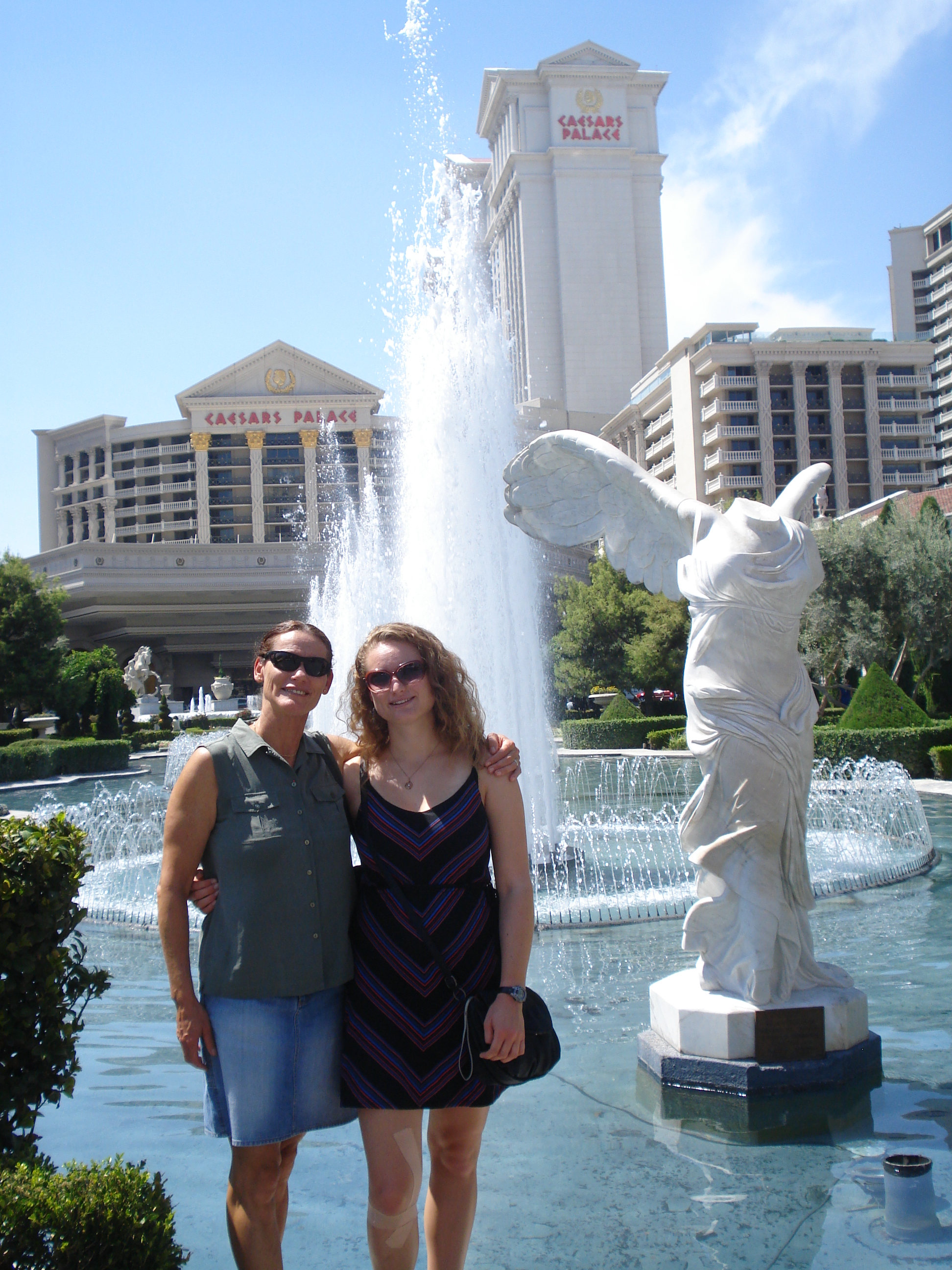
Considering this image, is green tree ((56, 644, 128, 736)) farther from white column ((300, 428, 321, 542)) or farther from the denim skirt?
white column ((300, 428, 321, 542))

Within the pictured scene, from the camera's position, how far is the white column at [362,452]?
70.4 meters

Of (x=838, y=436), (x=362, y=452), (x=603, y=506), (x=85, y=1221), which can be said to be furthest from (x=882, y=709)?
(x=362, y=452)

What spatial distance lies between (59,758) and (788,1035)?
2256 centimetres

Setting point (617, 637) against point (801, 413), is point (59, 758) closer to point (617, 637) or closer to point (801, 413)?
point (617, 637)

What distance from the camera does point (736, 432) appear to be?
5478 cm

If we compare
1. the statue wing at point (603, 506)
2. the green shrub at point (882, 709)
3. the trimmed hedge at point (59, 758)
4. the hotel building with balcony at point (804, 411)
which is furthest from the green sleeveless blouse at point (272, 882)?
the hotel building with balcony at point (804, 411)

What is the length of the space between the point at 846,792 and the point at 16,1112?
10806 mm

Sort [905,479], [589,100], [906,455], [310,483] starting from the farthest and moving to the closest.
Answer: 1. [589,100]
2. [310,483]
3. [906,455]
4. [905,479]

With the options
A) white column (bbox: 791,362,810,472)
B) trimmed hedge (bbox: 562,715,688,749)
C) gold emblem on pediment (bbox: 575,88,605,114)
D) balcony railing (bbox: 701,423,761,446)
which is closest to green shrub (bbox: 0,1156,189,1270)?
trimmed hedge (bbox: 562,715,688,749)

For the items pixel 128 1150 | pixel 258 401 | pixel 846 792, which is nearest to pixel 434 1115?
pixel 128 1150

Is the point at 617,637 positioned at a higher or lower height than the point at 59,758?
higher

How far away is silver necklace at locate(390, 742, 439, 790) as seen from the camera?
2604 millimetres

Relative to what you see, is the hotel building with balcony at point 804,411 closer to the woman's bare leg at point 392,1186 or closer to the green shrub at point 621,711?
the green shrub at point 621,711

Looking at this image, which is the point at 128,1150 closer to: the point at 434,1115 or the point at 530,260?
the point at 434,1115
